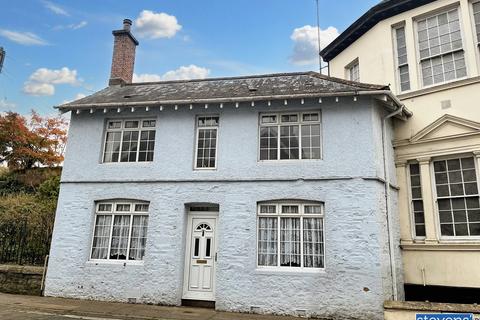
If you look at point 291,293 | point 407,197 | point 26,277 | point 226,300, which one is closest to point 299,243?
point 291,293

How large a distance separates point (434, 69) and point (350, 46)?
3439mm

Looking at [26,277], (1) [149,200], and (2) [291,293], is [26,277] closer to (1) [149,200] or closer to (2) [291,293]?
(1) [149,200]

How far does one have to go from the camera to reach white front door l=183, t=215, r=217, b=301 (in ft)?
33.3

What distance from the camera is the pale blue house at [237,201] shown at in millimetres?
9336

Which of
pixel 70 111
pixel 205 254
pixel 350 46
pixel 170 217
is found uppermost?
pixel 350 46

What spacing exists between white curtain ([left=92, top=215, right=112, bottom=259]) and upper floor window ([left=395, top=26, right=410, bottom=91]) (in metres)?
10.2

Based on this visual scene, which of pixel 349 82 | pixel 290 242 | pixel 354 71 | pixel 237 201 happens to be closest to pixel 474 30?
pixel 349 82

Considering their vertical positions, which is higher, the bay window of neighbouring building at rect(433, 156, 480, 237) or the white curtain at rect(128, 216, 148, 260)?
the bay window of neighbouring building at rect(433, 156, 480, 237)

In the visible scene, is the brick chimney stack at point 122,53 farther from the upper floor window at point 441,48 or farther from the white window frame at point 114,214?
the upper floor window at point 441,48

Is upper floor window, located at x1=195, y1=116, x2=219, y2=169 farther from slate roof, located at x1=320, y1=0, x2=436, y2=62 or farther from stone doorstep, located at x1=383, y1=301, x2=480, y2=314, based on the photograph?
stone doorstep, located at x1=383, y1=301, x2=480, y2=314

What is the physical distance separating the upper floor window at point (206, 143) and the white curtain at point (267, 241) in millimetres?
2395

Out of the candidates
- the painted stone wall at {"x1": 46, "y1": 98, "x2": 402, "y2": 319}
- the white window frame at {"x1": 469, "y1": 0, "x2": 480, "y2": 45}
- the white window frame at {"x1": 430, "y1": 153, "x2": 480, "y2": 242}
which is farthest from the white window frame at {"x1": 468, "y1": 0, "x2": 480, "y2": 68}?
the painted stone wall at {"x1": 46, "y1": 98, "x2": 402, "y2": 319}

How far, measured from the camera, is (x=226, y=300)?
31.6 feet

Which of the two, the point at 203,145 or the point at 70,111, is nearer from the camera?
the point at 203,145
